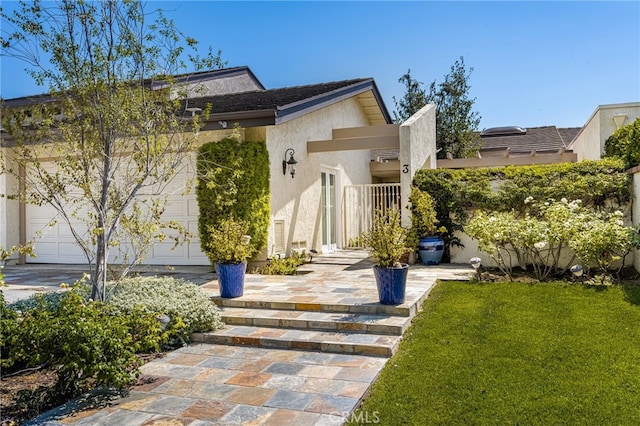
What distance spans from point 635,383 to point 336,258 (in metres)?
8.38

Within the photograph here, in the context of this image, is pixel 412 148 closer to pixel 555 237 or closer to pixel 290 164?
pixel 290 164

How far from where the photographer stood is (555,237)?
26.4 feet

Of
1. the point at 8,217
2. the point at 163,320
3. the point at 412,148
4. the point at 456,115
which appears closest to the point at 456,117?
the point at 456,115

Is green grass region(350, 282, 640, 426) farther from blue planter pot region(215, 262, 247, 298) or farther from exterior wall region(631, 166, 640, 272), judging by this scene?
blue planter pot region(215, 262, 247, 298)

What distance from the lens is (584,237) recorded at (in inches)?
310

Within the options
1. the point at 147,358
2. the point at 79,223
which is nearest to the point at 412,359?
the point at 147,358

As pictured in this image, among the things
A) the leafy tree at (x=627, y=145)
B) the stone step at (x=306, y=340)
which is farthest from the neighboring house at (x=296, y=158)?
the leafy tree at (x=627, y=145)

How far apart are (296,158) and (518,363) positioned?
26.7 feet

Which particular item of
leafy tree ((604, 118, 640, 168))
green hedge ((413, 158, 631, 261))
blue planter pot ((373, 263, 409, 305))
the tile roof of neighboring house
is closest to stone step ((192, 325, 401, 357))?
blue planter pot ((373, 263, 409, 305))

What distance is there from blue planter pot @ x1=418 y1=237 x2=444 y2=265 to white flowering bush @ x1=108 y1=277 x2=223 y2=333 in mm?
5431

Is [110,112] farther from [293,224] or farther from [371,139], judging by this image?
[371,139]

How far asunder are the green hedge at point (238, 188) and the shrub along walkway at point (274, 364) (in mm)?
1907

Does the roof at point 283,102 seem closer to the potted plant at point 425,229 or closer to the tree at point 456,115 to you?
the potted plant at point 425,229

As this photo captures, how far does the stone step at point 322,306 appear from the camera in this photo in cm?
613
